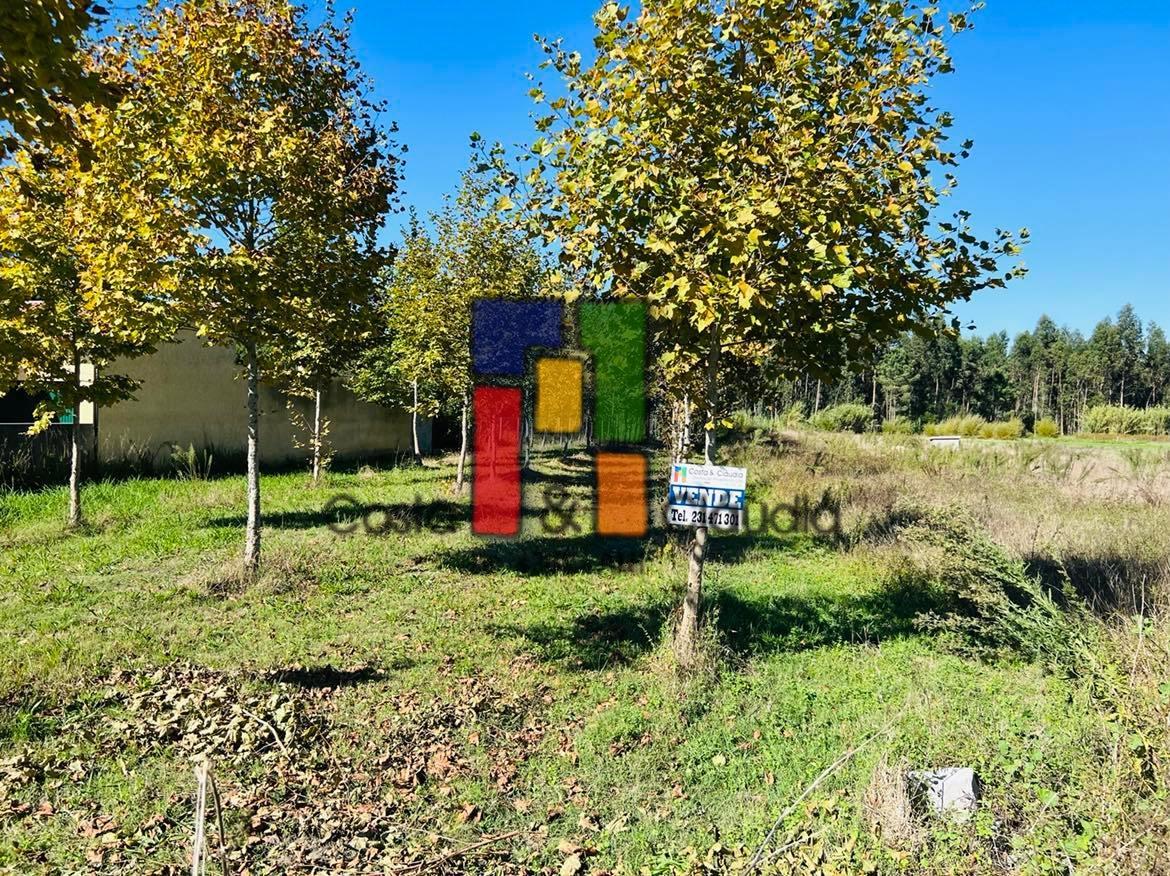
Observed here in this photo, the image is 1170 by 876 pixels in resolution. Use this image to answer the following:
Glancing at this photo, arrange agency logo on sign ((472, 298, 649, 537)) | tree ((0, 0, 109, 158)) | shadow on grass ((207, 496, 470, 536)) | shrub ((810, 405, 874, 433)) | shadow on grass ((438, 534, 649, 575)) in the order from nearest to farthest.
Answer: tree ((0, 0, 109, 158)), shadow on grass ((438, 534, 649, 575)), shadow on grass ((207, 496, 470, 536)), agency logo on sign ((472, 298, 649, 537)), shrub ((810, 405, 874, 433))

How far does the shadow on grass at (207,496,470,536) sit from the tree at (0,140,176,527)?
8.56ft

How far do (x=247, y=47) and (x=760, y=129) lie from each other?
203 inches

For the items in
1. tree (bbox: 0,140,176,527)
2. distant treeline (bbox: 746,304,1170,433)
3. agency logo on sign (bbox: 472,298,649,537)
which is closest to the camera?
tree (bbox: 0,140,176,527)

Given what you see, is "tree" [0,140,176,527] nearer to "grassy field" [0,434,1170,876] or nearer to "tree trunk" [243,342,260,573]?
"tree trunk" [243,342,260,573]

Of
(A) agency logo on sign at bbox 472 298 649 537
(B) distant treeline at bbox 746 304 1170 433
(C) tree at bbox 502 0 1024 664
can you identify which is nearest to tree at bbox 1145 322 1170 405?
(B) distant treeline at bbox 746 304 1170 433

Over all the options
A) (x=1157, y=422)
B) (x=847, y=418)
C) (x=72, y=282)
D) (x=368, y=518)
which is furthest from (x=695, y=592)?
(x=1157, y=422)

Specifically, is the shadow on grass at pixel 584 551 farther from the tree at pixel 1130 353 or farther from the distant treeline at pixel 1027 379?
the tree at pixel 1130 353

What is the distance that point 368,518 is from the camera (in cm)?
1129

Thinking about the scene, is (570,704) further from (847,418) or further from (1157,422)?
(1157,422)

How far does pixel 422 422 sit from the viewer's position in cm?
2484

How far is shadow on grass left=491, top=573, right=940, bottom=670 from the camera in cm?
616

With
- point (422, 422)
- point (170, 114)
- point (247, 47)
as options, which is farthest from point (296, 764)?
point (422, 422)

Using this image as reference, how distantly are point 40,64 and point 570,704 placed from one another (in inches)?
182

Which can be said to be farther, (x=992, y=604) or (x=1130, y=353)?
(x=1130, y=353)
